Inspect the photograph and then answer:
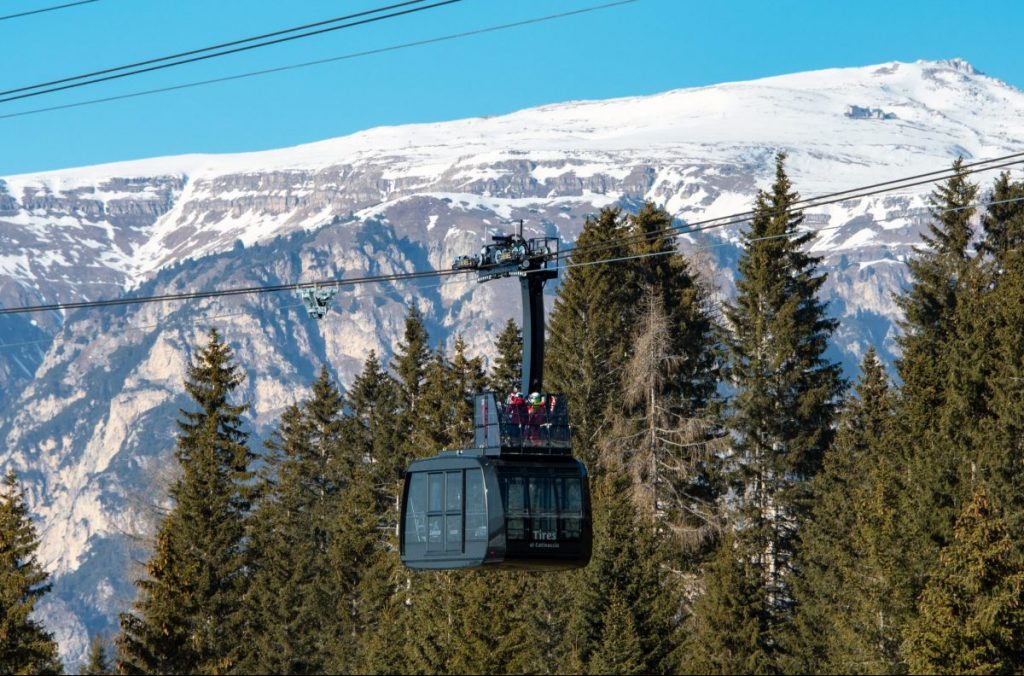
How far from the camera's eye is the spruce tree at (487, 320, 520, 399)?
311 feet

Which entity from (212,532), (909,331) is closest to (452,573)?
(212,532)

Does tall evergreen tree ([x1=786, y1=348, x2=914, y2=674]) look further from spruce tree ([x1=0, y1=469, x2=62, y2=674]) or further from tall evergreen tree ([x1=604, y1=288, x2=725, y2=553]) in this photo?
spruce tree ([x1=0, y1=469, x2=62, y2=674])

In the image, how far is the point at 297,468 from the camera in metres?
110

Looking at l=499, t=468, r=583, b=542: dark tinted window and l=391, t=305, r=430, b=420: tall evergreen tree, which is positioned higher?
l=391, t=305, r=430, b=420: tall evergreen tree

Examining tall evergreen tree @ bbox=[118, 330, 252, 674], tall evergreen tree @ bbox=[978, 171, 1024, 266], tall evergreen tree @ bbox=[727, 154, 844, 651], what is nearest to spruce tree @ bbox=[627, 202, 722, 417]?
tall evergreen tree @ bbox=[727, 154, 844, 651]

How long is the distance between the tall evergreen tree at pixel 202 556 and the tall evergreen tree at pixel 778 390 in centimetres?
2469

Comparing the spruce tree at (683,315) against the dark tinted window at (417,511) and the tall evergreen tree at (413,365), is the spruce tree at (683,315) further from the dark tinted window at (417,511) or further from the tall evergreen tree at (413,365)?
the dark tinted window at (417,511)

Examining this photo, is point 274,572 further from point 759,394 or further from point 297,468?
point 759,394

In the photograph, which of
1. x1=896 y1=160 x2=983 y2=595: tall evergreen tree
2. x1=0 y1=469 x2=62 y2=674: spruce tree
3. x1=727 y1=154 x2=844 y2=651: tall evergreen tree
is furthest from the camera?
x1=727 y1=154 x2=844 y2=651: tall evergreen tree

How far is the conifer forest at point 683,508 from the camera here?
66.3 metres

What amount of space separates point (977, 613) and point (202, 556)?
4219cm

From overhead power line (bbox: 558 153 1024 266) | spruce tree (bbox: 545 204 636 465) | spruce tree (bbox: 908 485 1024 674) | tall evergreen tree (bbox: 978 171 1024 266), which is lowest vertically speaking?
spruce tree (bbox: 908 485 1024 674)

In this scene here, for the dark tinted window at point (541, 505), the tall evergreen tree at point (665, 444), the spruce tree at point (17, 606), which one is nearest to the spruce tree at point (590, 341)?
the tall evergreen tree at point (665, 444)

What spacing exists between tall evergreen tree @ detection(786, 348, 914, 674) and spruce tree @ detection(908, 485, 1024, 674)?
28.2ft
